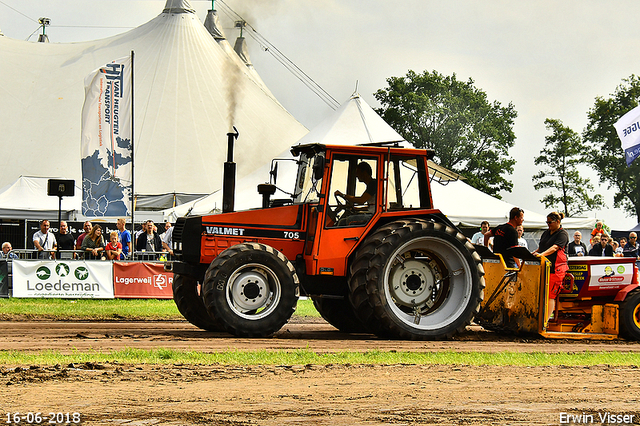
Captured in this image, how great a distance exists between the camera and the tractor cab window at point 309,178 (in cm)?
981

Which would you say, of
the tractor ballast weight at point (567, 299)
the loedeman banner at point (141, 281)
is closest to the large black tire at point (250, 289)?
the tractor ballast weight at point (567, 299)

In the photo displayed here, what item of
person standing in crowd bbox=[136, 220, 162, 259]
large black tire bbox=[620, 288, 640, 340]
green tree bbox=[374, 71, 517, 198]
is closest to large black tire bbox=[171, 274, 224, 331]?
large black tire bbox=[620, 288, 640, 340]

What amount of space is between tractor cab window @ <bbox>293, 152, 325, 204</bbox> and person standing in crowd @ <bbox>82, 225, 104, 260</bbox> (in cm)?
845

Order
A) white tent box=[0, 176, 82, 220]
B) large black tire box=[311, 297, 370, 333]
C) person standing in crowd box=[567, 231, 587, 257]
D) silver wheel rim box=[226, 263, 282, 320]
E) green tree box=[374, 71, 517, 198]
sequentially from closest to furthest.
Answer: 1. silver wheel rim box=[226, 263, 282, 320]
2. large black tire box=[311, 297, 370, 333]
3. person standing in crowd box=[567, 231, 587, 257]
4. white tent box=[0, 176, 82, 220]
5. green tree box=[374, 71, 517, 198]

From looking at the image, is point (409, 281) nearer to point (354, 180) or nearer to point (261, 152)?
point (354, 180)

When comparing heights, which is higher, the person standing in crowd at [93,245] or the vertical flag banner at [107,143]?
the vertical flag banner at [107,143]

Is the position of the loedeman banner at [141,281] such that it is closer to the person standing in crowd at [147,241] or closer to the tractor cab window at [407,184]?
the person standing in crowd at [147,241]

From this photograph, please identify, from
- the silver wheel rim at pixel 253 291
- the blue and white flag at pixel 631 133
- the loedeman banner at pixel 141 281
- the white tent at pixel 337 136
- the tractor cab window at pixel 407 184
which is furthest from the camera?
the white tent at pixel 337 136

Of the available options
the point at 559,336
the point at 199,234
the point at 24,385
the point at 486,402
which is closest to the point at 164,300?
the point at 199,234

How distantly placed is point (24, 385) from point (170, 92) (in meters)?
30.3

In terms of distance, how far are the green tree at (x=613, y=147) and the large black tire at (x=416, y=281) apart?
4401 centimetres

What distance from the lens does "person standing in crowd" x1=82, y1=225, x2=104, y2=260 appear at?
1725cm

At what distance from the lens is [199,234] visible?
32.6 ft

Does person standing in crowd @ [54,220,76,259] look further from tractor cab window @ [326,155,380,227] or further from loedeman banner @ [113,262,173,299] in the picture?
tractor cab window @ [326,155,380,227]
